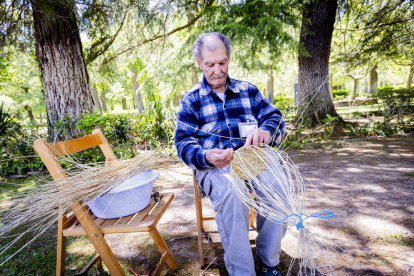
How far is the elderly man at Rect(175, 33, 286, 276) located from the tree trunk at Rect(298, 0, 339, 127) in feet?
10.9

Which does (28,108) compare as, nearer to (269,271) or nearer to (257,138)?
(257,138)

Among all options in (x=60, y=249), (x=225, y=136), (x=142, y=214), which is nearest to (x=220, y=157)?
(x=225, y=136)

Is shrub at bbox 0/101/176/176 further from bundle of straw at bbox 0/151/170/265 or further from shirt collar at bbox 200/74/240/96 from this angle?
bundle of straw at bbox 0/151/170/265

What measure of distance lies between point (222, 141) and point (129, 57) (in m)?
4.71

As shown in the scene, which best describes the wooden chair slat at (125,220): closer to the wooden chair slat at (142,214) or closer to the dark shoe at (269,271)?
the wooden chair slat at (142,214)

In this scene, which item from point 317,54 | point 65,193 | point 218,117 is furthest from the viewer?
point 317,54

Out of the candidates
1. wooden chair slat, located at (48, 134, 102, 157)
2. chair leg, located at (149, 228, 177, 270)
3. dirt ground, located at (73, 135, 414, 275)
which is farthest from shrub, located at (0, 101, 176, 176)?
chair leg, located at (149, 228, 177, 270)

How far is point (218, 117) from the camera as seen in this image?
5.19 ft

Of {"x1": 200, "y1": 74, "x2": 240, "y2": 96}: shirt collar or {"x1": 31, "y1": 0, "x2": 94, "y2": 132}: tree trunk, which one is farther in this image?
{"x1": 31, "y1": 0, "x2": 94, "y2": 132}: tree trunk

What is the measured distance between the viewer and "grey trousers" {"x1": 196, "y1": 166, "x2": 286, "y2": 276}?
1222mm

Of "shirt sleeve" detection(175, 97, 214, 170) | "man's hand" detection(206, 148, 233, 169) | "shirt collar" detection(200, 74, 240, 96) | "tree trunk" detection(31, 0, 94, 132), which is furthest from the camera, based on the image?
"tree trunk" detection(31, 0, 94, 132)

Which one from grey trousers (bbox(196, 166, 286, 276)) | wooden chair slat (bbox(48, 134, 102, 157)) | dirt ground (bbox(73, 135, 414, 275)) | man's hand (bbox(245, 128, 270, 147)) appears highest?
wooden chair slat (bbox(48, 134, 102, 157))

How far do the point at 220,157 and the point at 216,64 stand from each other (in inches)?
27.5

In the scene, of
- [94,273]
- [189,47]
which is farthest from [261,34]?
[94,273]
